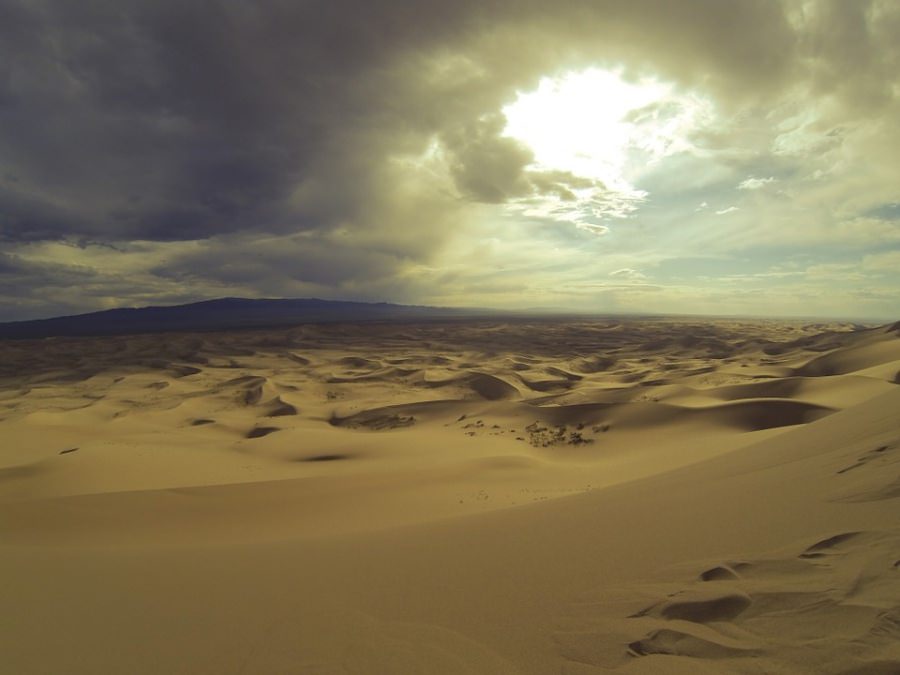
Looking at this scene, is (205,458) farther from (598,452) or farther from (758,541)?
(758,541)

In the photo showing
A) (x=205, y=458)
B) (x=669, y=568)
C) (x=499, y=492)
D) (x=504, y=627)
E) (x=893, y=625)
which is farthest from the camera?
(x=205, y=458)

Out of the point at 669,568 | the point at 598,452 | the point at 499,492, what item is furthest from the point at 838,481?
the point at 598,452

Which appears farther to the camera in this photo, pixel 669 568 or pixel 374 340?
pixel 374 340

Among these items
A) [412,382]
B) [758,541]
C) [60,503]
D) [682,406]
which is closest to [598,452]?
[682,406]

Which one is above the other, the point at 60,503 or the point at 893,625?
the point at 893,625

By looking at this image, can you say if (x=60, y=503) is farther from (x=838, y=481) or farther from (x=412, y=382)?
(x=412, y=382)

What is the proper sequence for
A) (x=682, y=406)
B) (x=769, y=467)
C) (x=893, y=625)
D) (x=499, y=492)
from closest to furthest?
(x=893, y=625) < (x=769, y=467) < (x=499, y=492) < (x=682, y=406)

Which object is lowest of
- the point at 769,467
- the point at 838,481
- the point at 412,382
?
the point at 412,382
